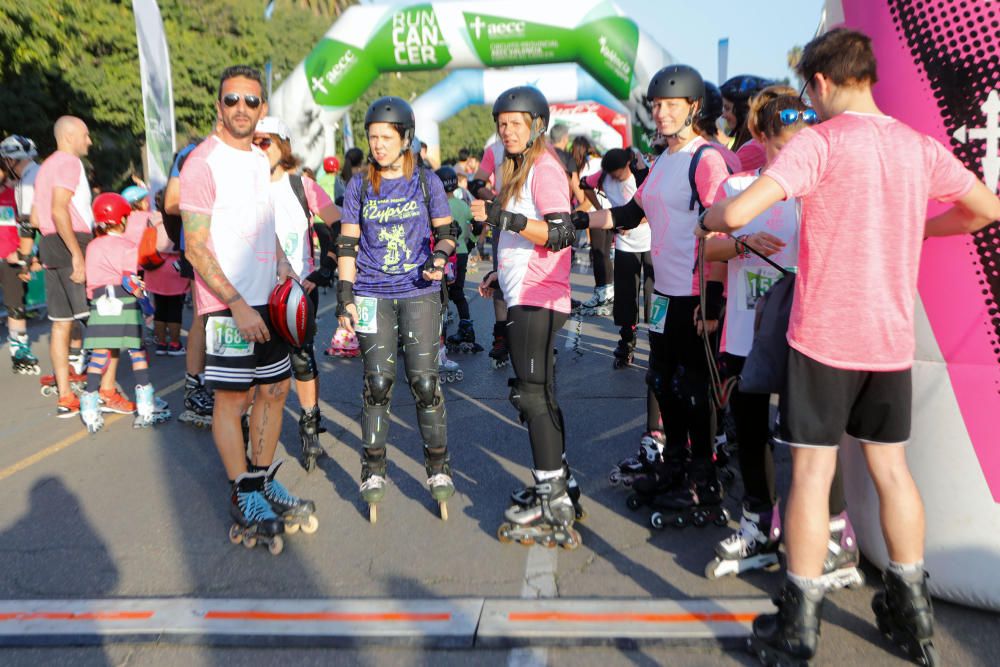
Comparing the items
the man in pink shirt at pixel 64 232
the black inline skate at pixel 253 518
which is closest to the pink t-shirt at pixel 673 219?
the black inline skate at pixel 253 518

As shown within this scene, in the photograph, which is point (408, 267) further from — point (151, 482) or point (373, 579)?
point (151, 482)

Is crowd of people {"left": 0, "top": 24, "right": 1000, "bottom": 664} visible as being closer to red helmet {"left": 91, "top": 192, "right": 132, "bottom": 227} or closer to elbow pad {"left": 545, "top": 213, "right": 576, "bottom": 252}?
elbow pad {"left": 545, "top": 213, "right": 576, "bottom": 252}

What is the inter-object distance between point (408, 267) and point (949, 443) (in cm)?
243

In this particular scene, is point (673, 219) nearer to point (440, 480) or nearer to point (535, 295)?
point (535, 295)

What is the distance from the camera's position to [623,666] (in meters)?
2.54

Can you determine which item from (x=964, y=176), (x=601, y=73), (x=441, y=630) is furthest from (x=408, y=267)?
(x=601, y=73)

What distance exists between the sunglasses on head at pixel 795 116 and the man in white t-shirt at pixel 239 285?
228cm

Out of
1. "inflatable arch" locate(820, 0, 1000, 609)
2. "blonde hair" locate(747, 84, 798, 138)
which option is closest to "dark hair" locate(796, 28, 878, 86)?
"inflatable arch" locate(820, 0, 1000, 609)

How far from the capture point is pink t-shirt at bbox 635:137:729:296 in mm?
3543

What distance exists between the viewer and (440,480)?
12.6 feet

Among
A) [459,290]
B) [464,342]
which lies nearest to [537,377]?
[464,342]

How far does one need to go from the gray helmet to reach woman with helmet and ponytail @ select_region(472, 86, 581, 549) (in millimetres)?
541

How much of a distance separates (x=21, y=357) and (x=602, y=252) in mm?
6273

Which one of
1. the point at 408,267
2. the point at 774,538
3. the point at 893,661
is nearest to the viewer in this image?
the point at 893,661
